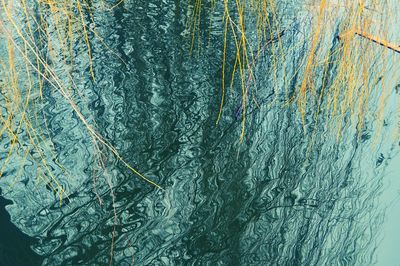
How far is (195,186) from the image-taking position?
1.88 meters

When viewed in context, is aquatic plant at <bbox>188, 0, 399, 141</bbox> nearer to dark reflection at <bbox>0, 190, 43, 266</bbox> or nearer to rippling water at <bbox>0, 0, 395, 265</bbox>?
rippling water at <bbox>0, 0, 395, 265</bbox>

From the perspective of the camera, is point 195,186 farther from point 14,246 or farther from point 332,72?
point 332,72

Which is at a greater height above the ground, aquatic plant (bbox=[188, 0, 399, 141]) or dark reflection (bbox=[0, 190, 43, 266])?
aquatic plant (bbox=[188, 0, 399, 141])

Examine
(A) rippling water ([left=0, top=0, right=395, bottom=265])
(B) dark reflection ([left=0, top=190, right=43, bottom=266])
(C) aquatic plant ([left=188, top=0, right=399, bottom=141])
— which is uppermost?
(C) aquatic plant ([left=188, top=0, right=399, bottom=141])

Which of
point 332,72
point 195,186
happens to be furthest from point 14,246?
point 332,72

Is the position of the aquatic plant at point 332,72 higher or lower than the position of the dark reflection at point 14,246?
higher

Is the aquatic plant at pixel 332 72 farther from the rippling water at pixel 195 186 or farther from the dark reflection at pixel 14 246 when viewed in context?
the dark reflection at pixel 14 246

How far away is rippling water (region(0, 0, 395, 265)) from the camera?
63.9 inches

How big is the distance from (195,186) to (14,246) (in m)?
0.64

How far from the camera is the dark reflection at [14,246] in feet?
5.07

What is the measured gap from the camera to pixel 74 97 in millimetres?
2461

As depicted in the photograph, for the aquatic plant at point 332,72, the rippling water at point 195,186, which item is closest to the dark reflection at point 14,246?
the rippling water at point 195,186

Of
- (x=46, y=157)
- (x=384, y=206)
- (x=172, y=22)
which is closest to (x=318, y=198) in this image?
(x=384, y=206)

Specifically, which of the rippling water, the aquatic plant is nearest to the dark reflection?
the rippling water
